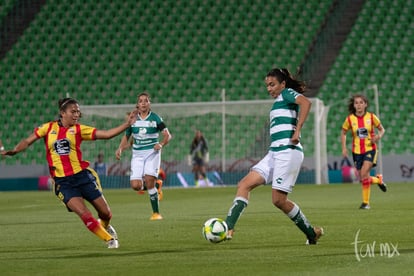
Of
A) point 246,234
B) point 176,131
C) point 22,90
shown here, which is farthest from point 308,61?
point 246,234

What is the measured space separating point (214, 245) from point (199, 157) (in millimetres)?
19643

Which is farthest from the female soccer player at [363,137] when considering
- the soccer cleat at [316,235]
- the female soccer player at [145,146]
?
the soccer cleat at [316,235]

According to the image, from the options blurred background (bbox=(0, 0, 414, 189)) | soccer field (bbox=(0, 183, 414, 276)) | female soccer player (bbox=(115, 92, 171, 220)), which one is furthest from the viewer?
blurred background (bbox=(0, 0, 414, 189))

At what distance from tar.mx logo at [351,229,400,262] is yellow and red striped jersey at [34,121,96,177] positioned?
3171mm

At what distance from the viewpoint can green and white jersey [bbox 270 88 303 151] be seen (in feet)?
31.9

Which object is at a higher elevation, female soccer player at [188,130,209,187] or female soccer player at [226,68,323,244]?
female soccer player at [226,68,323,244]

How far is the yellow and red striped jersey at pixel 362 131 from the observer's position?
16938 mm

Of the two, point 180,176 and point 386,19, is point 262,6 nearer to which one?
point 386,19

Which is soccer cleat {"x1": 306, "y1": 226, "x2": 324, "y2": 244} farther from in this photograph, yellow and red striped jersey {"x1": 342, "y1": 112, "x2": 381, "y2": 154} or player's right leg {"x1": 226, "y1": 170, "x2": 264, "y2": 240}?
yellow and red striped jersey {"x1": 342, "y1": 112, "x2": 381, "y2": 154}

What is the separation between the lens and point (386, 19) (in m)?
32.2

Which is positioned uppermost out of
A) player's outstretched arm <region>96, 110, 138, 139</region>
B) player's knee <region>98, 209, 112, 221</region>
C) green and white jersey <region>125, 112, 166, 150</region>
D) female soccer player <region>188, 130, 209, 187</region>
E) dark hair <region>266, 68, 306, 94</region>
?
dark hair <region>266, 68, 306, 94</region>

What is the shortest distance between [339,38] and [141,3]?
7.50 m

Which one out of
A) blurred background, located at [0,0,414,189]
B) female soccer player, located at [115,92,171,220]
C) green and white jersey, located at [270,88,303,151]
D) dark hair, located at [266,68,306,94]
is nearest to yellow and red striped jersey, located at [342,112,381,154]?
female soccer player, located at [115,92,171,220]

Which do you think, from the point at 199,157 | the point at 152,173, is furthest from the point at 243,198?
the point at 199,157
